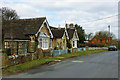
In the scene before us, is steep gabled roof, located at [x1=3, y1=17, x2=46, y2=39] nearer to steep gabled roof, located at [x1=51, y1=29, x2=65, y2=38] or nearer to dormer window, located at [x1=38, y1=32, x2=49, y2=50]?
dormer window, located at [x1=38, y1=32, x2=49, y2=50]

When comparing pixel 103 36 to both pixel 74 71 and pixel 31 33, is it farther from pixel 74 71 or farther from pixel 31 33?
pixel 74 71

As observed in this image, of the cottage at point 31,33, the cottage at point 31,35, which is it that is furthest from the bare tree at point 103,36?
the cottage at point 31,33

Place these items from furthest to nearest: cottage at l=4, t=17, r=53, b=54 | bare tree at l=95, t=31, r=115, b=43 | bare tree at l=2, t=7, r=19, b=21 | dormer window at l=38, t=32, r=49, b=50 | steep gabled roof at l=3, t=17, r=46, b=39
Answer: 1. bare tree at l=95, t=31, r=115, b=43
2. dormer window at l=38, t=32, r=49, b=50
3. steep gabled roof at l=3, t=17, r=46, b=39
4. cottage at l=4, t=17, r=53, b=54
5. bare tree at l=2, t=7, r=19, b=21

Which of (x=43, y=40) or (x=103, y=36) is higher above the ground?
(x=103, y=36)

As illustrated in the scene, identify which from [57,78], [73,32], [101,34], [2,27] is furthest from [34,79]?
[101,34]

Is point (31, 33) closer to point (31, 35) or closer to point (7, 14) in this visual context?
point (31, 35)

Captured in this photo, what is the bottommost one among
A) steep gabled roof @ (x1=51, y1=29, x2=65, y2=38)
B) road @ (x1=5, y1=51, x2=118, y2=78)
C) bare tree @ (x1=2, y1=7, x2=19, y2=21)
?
road @ (x1=5, y1=51, x2=118, y2=78)

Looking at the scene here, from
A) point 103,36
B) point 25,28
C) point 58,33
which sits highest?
point 103,36

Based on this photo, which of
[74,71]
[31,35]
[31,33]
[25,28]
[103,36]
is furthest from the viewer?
[103,36]

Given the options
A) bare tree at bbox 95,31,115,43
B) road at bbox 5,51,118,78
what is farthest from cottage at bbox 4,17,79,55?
bare tree at bbox 95,31,115,43

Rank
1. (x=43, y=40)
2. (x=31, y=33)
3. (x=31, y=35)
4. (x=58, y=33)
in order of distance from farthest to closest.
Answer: (x=58, y=33) < (x=43, y=40) < (x=31, y=35) < (x=31, y=33)

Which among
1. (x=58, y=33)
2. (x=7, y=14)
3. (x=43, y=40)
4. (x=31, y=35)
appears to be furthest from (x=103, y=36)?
(x=7, y=14)

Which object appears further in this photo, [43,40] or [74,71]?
[43,40]

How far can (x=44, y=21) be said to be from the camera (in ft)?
75.1
